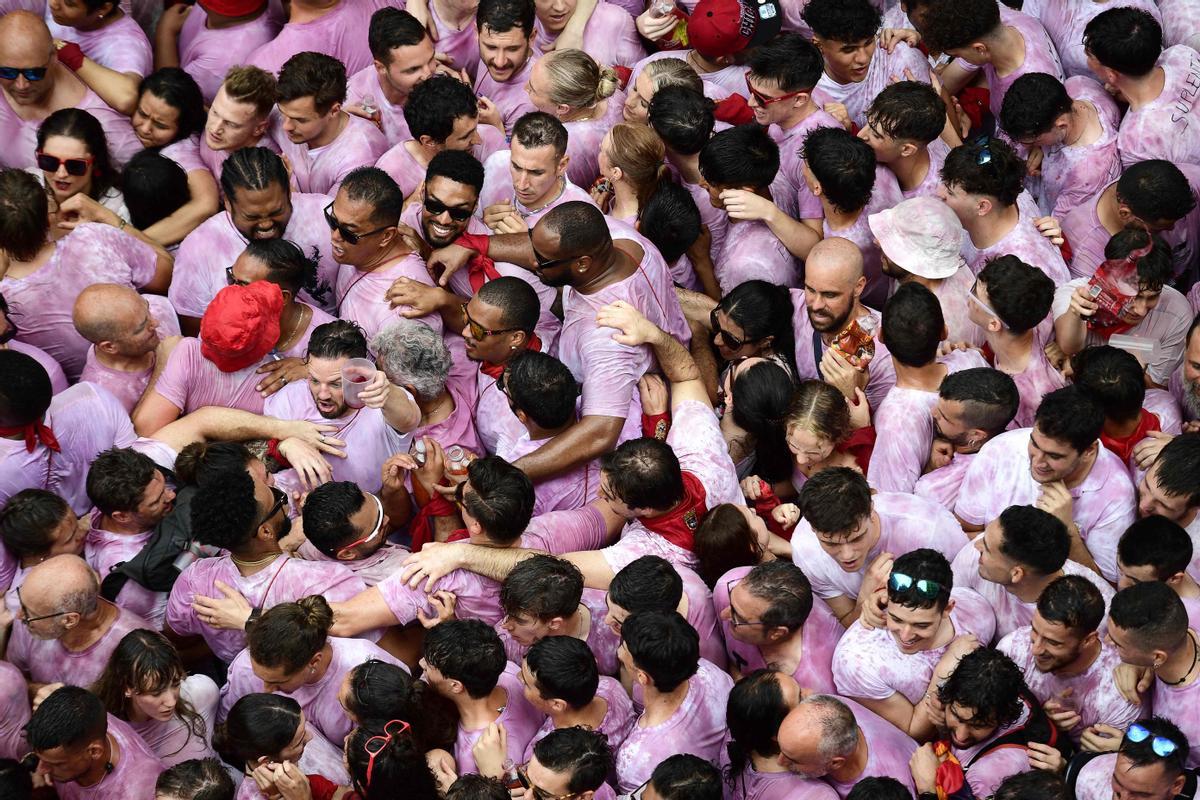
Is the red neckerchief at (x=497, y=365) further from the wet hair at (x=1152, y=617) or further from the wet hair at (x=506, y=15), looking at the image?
the wet hair at (x=1152, y=617)

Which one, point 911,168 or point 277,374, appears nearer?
point 277,374

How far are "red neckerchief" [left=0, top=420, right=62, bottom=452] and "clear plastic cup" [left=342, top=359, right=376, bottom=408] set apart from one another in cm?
139

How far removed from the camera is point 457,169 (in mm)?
7113

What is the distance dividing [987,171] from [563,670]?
3411mm

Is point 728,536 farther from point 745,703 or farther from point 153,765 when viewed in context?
point 153,765

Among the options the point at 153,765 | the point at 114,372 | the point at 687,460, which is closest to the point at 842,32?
the point at 687,460

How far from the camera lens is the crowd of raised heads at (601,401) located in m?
5.51

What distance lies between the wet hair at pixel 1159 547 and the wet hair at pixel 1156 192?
1.91 metres

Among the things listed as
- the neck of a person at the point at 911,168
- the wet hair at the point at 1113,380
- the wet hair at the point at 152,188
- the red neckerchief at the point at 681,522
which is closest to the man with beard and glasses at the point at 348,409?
the red neckerchief at the point at 681,522

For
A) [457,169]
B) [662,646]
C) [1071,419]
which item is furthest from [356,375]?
[1071,419]

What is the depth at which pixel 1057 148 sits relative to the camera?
25.4 feet

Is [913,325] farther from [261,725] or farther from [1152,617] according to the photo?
[261,725]

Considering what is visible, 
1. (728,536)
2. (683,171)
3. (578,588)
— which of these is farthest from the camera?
(683,171)

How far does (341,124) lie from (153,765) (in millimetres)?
3811
